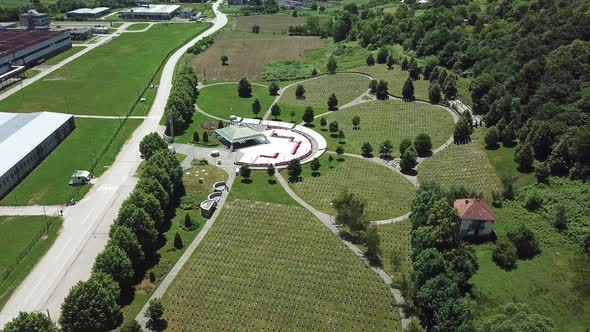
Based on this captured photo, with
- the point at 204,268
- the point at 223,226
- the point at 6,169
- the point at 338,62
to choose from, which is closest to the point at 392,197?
the point at 223,226

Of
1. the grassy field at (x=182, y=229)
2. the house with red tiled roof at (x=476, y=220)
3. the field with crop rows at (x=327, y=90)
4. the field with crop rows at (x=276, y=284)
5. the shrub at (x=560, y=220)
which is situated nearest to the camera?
the field with crop rows at (x=276, y=284)

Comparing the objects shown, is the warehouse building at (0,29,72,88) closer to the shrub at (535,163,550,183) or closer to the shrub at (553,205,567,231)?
the shrub at (535,163,550,183)

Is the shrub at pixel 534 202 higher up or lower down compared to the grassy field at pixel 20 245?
higher up

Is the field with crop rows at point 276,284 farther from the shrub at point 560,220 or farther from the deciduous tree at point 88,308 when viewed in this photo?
the shrub at point 560,220

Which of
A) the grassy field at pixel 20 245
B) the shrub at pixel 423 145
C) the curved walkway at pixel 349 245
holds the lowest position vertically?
the grassy field at pixel 20 245

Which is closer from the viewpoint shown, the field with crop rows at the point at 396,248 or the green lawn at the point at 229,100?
the field with crop rows at the point at 396,248

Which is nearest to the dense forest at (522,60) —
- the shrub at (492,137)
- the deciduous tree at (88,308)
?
the shrub at (492,137)

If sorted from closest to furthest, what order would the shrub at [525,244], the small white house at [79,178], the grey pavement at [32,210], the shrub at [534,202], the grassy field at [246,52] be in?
1. the shrub at [525,244]
2. the shrub at [534,202]
3. the grey pavement at [32,210]
4. the small white house at [79,178]
5. the grassy field at [246,52]
